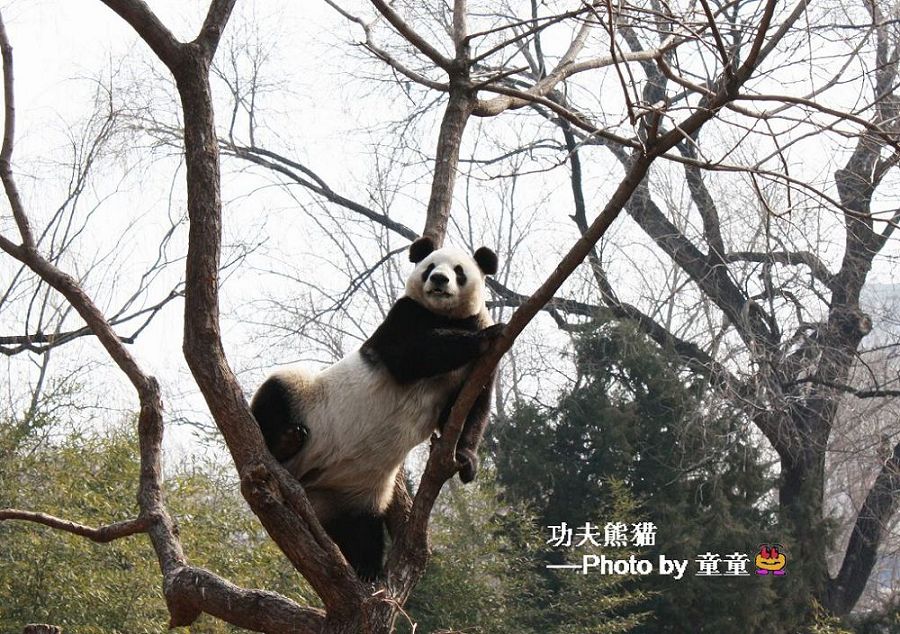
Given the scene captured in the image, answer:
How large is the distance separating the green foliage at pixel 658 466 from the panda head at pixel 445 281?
25.6 ft

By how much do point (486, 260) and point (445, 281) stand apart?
61cm

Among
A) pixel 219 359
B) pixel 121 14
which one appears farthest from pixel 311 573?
pixel 121 14

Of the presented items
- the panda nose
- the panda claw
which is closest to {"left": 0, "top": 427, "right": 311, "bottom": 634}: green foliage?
the panda nose

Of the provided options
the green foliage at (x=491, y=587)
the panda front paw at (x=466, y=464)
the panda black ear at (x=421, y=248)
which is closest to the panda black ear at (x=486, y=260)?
Answer: the panda black ear at (x=421, y=248)

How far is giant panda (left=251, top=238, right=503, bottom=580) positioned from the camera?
4137mm

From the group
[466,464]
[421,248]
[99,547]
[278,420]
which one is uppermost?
[421,248]

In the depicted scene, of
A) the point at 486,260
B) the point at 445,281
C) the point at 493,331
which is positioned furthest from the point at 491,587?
the point at 493,331

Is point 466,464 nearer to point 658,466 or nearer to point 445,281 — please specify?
point 445,281

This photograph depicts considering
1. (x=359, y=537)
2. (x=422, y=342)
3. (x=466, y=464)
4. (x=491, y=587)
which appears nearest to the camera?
(x=466, y=464)

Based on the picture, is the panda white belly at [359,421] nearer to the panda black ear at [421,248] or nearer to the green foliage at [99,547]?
the panda black ear at [421,248]

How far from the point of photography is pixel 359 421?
13.6 feet

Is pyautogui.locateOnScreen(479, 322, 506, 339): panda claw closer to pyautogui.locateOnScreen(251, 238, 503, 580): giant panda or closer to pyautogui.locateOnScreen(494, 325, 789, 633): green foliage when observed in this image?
pyautogui.locateOnScreen(251, 238, 503, 580): giant panda

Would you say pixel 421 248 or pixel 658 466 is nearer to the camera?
pixel 421 248

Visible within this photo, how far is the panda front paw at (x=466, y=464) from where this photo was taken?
399 cm
